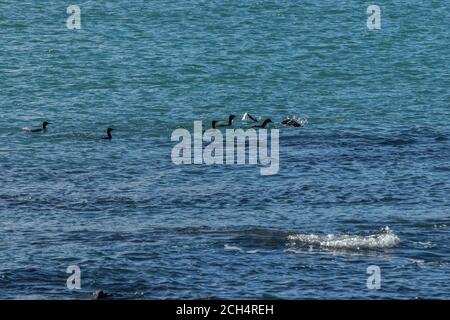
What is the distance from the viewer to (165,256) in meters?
36.8

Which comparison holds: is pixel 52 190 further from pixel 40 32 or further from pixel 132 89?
pixel 40 32

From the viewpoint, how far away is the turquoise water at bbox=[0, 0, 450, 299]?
35.7 metres

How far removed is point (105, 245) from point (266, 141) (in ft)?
49.5

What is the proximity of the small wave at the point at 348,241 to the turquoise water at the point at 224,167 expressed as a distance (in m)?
0.07

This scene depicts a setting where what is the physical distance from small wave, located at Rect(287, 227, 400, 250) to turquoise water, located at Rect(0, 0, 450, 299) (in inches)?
2.7

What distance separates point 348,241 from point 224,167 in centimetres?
1078

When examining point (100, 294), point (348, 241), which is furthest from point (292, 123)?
point (100, 294)

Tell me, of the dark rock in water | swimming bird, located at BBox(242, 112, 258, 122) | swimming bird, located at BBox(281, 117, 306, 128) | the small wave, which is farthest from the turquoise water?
swimming bird, located at BBox(242, 112, 258, 122)

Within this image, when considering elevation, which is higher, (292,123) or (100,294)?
(292,123)

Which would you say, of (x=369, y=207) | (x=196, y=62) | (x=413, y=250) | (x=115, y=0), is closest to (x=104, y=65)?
(x=196, y=62)

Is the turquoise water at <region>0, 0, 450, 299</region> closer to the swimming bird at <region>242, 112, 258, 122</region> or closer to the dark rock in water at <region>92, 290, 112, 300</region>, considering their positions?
the dark rock in water at <region>92, 290, 112, 300</region>

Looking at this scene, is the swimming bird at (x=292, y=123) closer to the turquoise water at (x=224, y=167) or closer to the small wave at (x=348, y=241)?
the turquoise water at (x=224, y=167)

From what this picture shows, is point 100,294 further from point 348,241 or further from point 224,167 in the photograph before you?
point 224,167

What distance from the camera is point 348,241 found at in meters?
37.9
